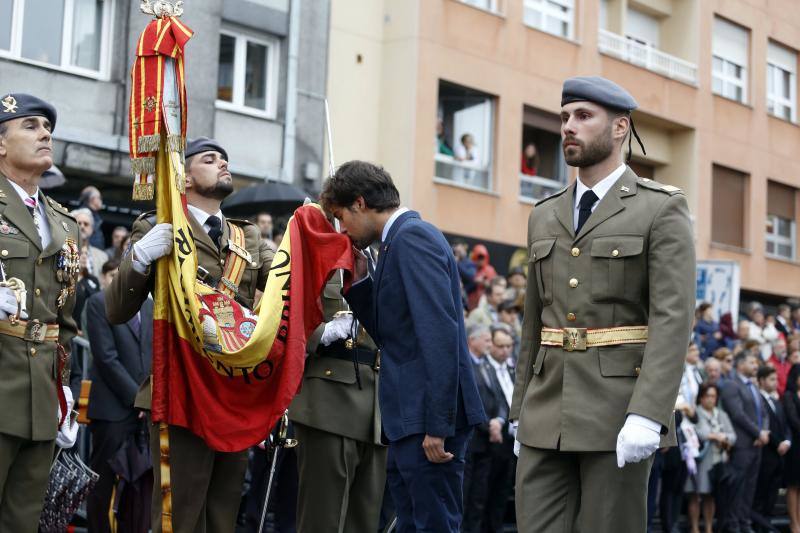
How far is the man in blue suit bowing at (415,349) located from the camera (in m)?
6.15

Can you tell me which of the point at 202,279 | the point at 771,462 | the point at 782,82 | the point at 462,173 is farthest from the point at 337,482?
the point at 782,82

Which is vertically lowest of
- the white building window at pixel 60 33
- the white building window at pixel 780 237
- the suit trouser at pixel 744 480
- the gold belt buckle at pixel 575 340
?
the suit trouser at pixel 744 480

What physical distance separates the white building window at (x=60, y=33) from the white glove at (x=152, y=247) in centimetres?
1248

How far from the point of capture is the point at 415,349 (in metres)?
6.30

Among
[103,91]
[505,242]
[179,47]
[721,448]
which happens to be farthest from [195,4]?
[179,47]

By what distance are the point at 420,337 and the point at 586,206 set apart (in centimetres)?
104

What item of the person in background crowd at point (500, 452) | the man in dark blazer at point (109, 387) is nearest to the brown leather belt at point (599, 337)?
the man in dark blazer at point (109, 387)

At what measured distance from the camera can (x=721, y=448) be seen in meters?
15.4

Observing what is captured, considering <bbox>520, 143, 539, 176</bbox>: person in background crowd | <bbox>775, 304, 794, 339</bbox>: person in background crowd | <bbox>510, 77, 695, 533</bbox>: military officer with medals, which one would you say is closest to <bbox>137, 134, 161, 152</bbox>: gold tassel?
<bbox>510, 77, 695, 533</bbox>: military officer with medals

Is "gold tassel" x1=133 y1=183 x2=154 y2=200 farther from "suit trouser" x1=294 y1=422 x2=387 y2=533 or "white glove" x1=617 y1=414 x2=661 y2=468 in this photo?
"white glove" x1=617 y1=414 x2=661 y2=468

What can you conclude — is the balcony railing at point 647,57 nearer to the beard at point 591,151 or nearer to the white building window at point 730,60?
the white building window at point 730,60

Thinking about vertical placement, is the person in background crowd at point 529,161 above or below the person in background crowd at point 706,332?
above

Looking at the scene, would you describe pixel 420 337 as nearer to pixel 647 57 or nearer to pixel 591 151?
pixel 591 151

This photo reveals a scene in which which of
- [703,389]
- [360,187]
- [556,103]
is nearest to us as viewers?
[360,187]
